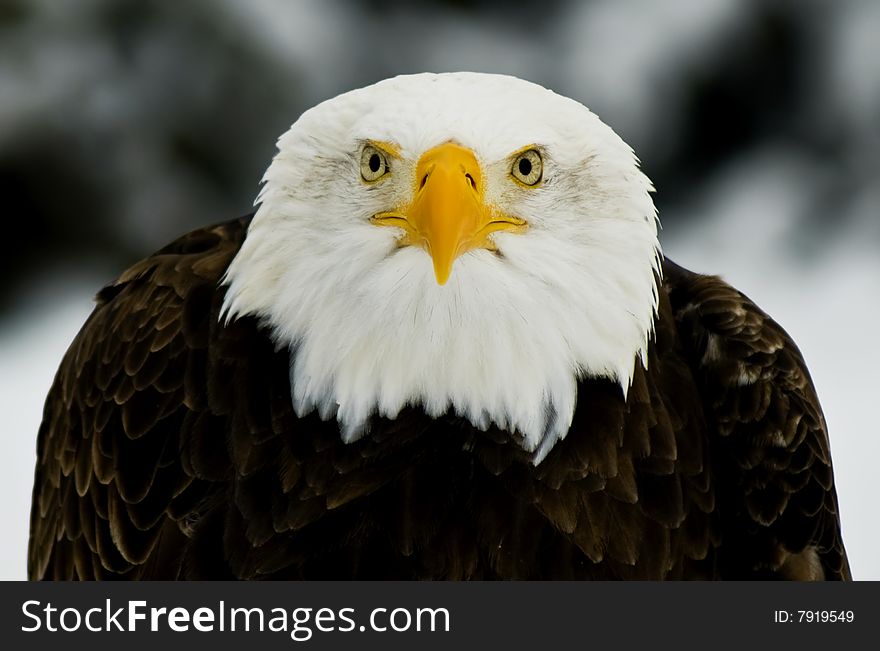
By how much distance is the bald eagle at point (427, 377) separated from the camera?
2779 mm

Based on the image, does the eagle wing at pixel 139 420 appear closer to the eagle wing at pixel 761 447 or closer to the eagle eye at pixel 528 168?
the eagle eye at pixel 528 168

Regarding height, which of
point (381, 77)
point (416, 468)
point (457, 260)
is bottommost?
point (416, 468)

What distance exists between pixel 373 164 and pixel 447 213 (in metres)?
0.26

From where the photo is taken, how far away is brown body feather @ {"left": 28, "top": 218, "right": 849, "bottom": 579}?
2916mm

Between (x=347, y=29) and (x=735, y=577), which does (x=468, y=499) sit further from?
(x=347, y=29)

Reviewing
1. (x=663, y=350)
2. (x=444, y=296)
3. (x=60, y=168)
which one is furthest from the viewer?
(x=60, y=168)

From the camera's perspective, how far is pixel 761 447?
322 centimetres

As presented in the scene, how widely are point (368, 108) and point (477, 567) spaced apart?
3.26 feet

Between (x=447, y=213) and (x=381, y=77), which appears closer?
(x=447, y=213)

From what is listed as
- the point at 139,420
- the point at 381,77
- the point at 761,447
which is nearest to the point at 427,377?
the point at 139,420

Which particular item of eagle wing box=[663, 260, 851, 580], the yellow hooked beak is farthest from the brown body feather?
the yellow hooked beak

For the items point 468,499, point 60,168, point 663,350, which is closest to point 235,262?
point 468,499

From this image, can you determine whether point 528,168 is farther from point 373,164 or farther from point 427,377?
point 427,377

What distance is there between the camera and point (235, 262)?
3.03m
